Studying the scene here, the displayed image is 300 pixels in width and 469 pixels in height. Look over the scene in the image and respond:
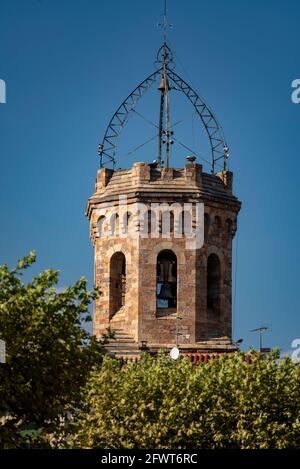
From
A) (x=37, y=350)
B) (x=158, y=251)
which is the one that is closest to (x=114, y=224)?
(x=158, y=251)

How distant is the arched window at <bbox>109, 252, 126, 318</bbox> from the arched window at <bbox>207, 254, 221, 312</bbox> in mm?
3641

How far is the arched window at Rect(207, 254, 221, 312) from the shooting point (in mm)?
75312

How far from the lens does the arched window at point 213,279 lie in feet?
247

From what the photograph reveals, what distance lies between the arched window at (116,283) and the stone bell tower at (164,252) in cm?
4

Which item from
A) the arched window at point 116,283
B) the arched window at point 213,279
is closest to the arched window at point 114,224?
the arched window at point 116,283

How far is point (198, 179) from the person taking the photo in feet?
246

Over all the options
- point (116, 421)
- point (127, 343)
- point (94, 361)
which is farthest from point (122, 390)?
point (127, 343)

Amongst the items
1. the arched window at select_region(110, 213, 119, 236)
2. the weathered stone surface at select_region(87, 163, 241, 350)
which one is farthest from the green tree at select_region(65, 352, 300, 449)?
the arched window at select_region(110, 213, 119, 236)

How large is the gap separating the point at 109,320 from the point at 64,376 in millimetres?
22552

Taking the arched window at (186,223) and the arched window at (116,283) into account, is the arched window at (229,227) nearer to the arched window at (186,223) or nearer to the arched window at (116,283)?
the arched window at (186,223)

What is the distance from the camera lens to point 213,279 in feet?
249
